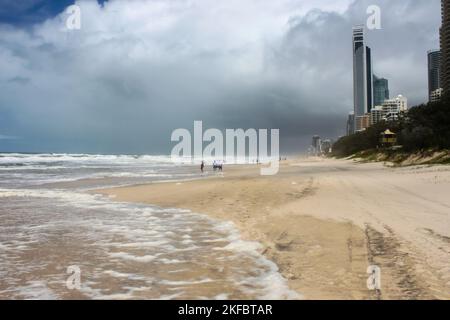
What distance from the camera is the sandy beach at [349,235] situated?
5047 millimetres

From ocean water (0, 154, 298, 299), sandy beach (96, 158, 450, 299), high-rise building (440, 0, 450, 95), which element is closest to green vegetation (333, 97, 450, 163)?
sandy beach (96, 158, 450, 299)

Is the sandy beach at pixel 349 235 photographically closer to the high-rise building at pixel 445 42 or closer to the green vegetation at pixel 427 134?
the green vegetation at pixel 427 134

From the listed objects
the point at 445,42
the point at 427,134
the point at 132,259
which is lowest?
the point at 132,259

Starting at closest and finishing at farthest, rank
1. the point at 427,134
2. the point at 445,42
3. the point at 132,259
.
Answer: the point at 132,259 → the point at 427,134 → the point at 445,42

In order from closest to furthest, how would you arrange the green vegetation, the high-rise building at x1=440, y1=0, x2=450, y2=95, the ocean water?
the ocean water
the green vegetation
the high-rise building at x1=440, y1=0, x2=450, y2=95

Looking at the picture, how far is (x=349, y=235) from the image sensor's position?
26.5ft

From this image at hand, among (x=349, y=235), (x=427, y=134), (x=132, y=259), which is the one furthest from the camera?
(x=427, y=134)

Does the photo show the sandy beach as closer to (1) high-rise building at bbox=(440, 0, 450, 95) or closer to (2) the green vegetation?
(2) the green vegetation

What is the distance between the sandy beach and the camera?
5.05 m

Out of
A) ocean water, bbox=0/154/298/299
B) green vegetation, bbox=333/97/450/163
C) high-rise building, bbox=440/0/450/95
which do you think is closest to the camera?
ocean water, bbox=0/154/298/299

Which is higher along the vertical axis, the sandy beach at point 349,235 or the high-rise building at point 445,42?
the high-rise building at point 445,42

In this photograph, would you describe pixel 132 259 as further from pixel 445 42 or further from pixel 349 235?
pixel 445 42

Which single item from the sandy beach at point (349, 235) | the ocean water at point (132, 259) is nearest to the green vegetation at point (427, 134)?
the sandy beach at point (349, 235)

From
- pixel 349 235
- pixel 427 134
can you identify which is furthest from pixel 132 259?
pixel 427 134
